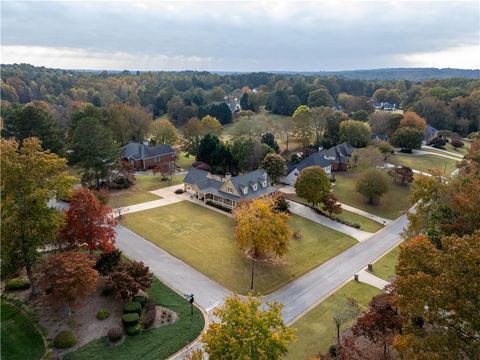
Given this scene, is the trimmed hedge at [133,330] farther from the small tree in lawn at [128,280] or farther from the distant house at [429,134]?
the distant house at [429,134]

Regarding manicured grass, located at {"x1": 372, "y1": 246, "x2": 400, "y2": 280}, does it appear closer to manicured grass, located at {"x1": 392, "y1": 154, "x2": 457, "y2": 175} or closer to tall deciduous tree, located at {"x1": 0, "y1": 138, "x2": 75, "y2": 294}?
tall deciduous tree, located at {"x1": 0, "y1": 138, "x2": 75, "y2": 294}

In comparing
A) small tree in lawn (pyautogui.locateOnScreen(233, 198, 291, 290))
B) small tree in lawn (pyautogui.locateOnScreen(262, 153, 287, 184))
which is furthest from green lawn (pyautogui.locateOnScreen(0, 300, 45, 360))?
small tree in lawn (pyautogui.locateOnScreen(262, 153, 287, 184))

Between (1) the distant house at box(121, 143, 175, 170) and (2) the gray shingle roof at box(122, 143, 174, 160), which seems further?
(2) the gray shingle roof at box(122, 143, 174, 160)

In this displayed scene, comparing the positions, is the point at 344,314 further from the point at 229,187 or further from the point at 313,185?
the point at 229,187

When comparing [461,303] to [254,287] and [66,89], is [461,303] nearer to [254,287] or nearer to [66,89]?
[254,287]

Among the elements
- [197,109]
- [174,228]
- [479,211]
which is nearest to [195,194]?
[174,228]

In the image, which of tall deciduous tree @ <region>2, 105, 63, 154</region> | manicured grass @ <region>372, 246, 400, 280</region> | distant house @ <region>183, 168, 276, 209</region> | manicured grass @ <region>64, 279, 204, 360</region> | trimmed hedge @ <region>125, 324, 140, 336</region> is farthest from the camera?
tall deciduous tree @ <region>2, 105, 63, 154</region>

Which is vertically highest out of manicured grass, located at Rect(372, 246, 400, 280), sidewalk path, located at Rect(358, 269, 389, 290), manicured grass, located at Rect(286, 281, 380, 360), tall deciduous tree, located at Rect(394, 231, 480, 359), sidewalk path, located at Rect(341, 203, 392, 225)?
tall deciduous tree, located at Rect(394, 231, 480, 359)
